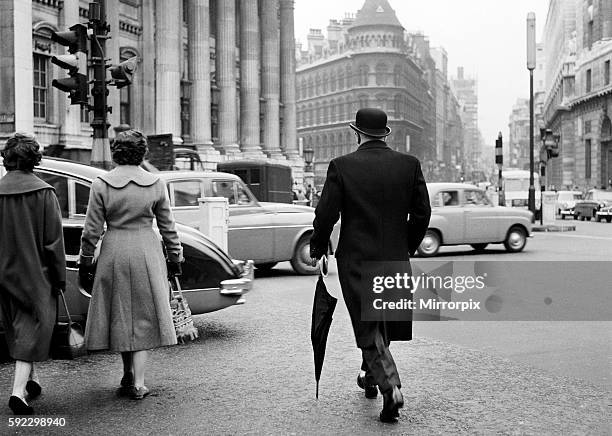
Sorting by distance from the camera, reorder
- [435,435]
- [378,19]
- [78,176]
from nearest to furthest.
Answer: [435,435], [78,176], [378,19]

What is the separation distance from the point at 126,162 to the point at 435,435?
3.00m

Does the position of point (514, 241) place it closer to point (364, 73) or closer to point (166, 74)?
point (166, 74)

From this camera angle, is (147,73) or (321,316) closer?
(321,316)

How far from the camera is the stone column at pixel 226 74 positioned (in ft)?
130

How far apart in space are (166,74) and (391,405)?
3109cm

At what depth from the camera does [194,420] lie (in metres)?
5.35

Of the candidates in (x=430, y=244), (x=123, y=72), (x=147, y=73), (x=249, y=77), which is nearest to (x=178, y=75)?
(x=147, y=73)

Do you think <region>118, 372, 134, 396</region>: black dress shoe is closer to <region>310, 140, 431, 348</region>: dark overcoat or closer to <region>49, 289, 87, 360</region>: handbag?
<region>49, 289, 87, 360</region>: handbag

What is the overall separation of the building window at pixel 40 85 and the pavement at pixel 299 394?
69.3 feet

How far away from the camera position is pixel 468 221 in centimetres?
1898

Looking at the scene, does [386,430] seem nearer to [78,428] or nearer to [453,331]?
[78,428]

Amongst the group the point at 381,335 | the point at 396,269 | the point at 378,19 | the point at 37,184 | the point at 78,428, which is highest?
the point at 378,19

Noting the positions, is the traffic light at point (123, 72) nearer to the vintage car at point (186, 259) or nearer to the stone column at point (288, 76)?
the vintage car at point (186, 259)

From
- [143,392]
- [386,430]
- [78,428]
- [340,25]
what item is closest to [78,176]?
[143,392]
